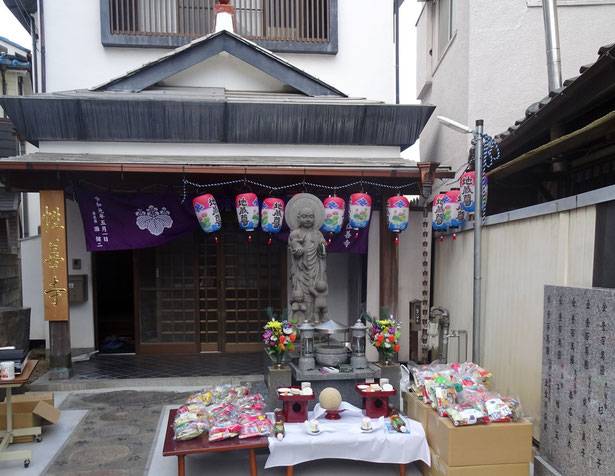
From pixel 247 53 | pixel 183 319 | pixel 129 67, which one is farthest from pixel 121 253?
pixel 247 53

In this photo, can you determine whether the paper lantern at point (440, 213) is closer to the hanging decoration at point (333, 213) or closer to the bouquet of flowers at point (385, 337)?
the hanging decoration at point (333, 213)

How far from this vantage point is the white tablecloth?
4.82 meters

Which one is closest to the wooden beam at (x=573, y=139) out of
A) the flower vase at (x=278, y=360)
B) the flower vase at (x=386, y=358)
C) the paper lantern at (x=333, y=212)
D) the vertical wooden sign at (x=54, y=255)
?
the paper lantern at (x=333, y=212)

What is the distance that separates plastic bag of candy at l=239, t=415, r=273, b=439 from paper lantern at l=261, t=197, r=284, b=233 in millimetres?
3713

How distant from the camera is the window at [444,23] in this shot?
10.8 meters

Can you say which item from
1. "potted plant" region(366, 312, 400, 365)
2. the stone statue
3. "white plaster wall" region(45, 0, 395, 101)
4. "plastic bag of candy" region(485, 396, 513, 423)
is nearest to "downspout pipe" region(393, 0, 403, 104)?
"white plaster wall" region(45, 0, 395, 101)

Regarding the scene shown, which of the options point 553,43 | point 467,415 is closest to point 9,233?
point 467,415

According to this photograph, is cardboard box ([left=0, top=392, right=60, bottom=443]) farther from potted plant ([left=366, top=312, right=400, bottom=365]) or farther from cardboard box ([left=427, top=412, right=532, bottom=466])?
cardboard box ([left=427, top=412, right=532, bottom=466])

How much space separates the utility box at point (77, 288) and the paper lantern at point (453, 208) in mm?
7818

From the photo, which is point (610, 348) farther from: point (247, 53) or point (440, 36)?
point (440, 36)

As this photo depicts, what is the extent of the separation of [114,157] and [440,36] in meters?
8.73

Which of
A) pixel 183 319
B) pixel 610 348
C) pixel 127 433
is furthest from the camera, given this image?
pixel 183 319

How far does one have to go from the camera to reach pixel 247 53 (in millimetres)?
9281

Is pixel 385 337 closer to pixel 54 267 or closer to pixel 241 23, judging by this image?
pixel 54 267
